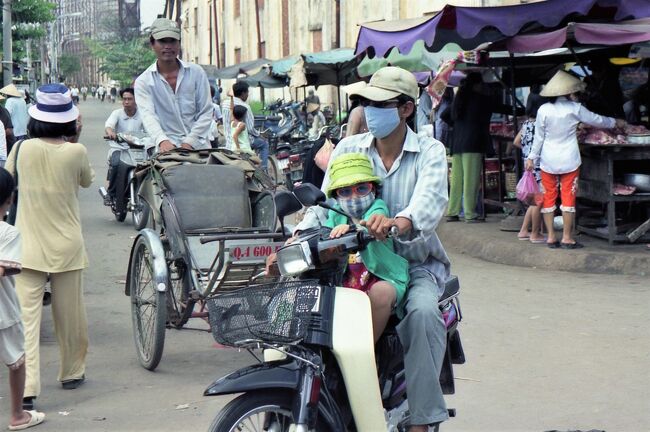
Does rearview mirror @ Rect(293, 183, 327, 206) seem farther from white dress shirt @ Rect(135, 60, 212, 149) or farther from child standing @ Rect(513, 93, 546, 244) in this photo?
child standing @ Rect(513, 93, 546, 244)

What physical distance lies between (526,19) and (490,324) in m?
4.56

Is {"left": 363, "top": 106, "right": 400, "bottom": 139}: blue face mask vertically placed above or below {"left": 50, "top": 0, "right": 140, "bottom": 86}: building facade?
below

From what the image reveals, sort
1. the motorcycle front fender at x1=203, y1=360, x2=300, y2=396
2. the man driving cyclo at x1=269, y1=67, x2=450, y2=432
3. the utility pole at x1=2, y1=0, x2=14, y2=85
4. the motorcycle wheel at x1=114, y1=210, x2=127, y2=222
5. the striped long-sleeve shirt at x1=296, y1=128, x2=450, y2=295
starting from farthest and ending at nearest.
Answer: the utility pole at x1=2, y1=0, x2=14, y2=85
the motorcycle wheel at x1=114, y1=210, x2=127, y2=222
the striped long-sleeve shirt at x1=296, y1=128, x2=450, y2=295
the man driving cyclo at x1=269, y1=67, x2=450, y2=432
the motorcycle front fender at x1=203, y1=360, x2=300, y2=396

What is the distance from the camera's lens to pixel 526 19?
38.4ft

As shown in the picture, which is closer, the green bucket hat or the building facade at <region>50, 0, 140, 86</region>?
the green bucket hat

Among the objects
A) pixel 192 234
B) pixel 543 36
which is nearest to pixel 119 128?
pixel 543 36

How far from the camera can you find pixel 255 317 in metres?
3.79

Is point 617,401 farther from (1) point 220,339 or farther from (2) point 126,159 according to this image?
(2) point 126,159

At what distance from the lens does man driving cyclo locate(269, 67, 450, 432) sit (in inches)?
164

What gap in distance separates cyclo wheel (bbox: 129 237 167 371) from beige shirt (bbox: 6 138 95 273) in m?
0.58

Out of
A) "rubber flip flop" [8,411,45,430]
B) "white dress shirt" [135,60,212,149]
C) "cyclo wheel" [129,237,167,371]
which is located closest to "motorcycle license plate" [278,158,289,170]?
"white dress shirt" [135,60,212,149]

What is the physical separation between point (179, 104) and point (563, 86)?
4395 millimetres

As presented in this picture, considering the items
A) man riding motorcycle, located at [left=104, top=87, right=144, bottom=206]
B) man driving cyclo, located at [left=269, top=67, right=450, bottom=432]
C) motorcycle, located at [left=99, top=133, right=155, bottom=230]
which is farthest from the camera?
man riding motorcycle, located at [left=104, top=87, right=144, bottom=206]

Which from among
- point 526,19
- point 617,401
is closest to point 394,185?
point 617,401
